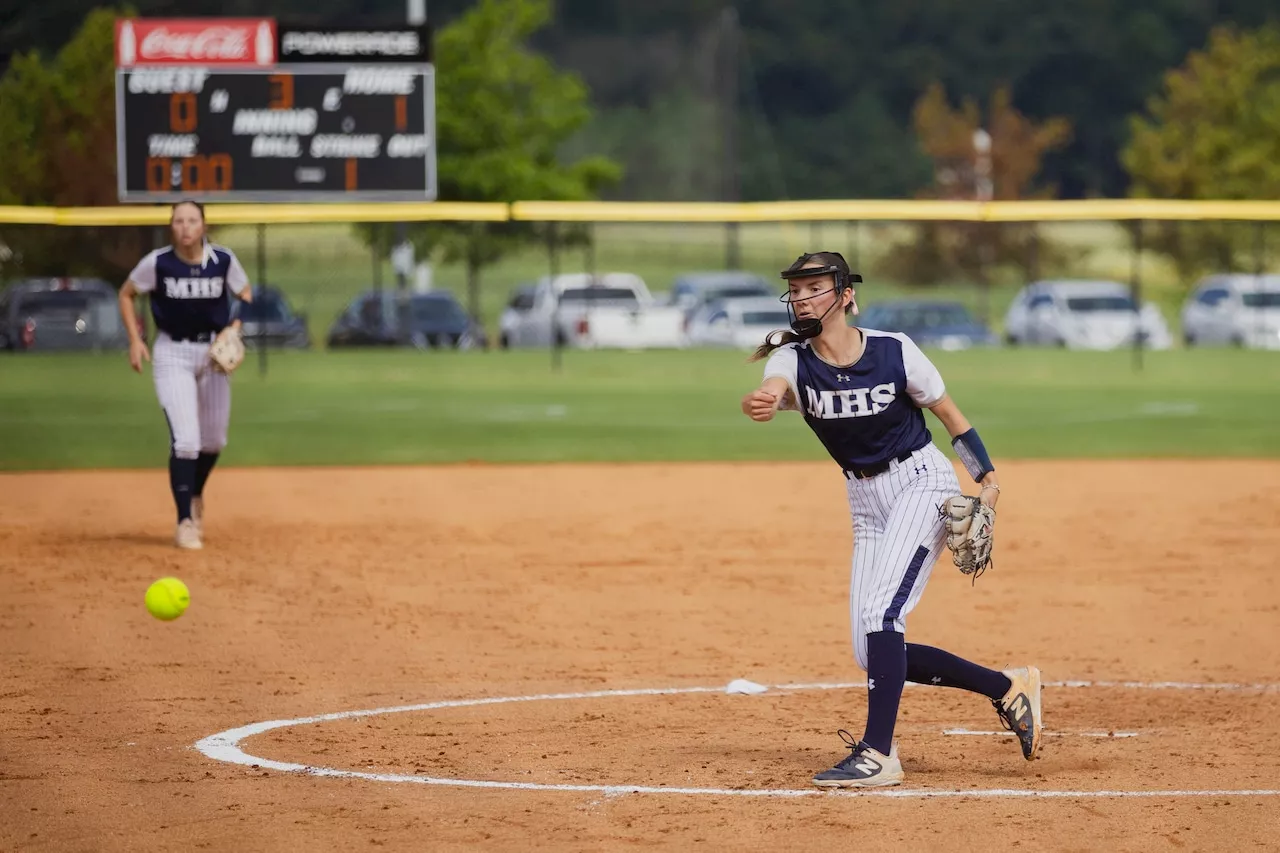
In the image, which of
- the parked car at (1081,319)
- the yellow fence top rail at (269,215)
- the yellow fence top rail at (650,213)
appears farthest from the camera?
the parked car at (1081,319)

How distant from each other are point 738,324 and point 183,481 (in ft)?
77.1

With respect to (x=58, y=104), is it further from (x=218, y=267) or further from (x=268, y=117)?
(x=218, y=267)

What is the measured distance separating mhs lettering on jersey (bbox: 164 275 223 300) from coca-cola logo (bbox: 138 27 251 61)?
12268 mm

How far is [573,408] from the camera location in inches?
867

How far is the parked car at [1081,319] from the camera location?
34219 mm

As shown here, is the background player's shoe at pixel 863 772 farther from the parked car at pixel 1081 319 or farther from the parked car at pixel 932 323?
the parked car at pixel 1081 319

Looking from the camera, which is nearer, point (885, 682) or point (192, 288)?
point (885, 682)

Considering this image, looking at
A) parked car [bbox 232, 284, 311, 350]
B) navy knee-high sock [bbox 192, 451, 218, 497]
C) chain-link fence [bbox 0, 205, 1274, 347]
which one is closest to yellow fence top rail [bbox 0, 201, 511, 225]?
chain-link fence [bbox 0, 205, 1274, 347]

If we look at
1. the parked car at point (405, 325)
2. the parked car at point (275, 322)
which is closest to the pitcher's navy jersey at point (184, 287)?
the parked car at point (275, 322)

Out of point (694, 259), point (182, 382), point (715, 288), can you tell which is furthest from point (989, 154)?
point (182, 382)

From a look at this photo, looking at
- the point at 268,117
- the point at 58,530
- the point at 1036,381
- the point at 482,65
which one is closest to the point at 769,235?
the point at 482,65

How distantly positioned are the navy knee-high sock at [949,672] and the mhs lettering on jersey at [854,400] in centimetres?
80

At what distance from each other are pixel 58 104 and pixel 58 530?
21.6 meters

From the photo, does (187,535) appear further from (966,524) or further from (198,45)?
(198,45)
